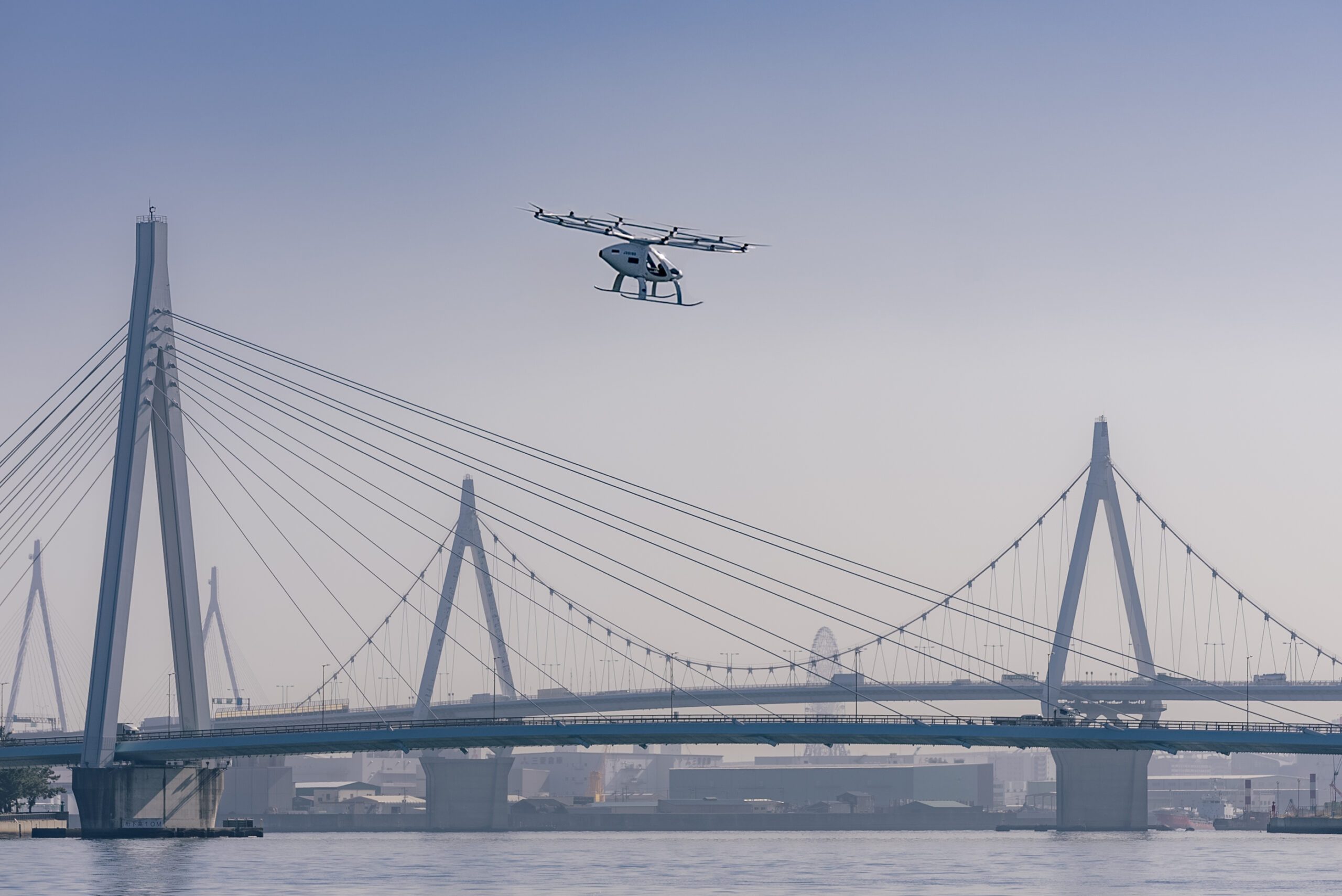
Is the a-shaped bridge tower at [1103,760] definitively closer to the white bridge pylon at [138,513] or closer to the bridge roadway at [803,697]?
the bridge roadway at [803,697]

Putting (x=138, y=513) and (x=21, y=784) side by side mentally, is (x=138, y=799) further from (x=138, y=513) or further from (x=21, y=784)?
(x=21, y=784)

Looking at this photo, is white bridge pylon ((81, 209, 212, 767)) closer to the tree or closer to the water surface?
the water surface

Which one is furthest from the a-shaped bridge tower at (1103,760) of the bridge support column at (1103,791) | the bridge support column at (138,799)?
the bridge support column at (138,799)

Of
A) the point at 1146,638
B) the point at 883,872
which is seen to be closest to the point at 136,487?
the point at 883,872

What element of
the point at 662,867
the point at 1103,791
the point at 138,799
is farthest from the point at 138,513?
the point at 1103,791

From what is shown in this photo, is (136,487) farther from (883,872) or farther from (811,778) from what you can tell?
(811,778)

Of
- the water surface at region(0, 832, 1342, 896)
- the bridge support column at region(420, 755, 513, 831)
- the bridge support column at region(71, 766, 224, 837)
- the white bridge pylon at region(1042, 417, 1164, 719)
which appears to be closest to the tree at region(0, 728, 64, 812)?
the water surface at region(0, 832, 1342, 896)
